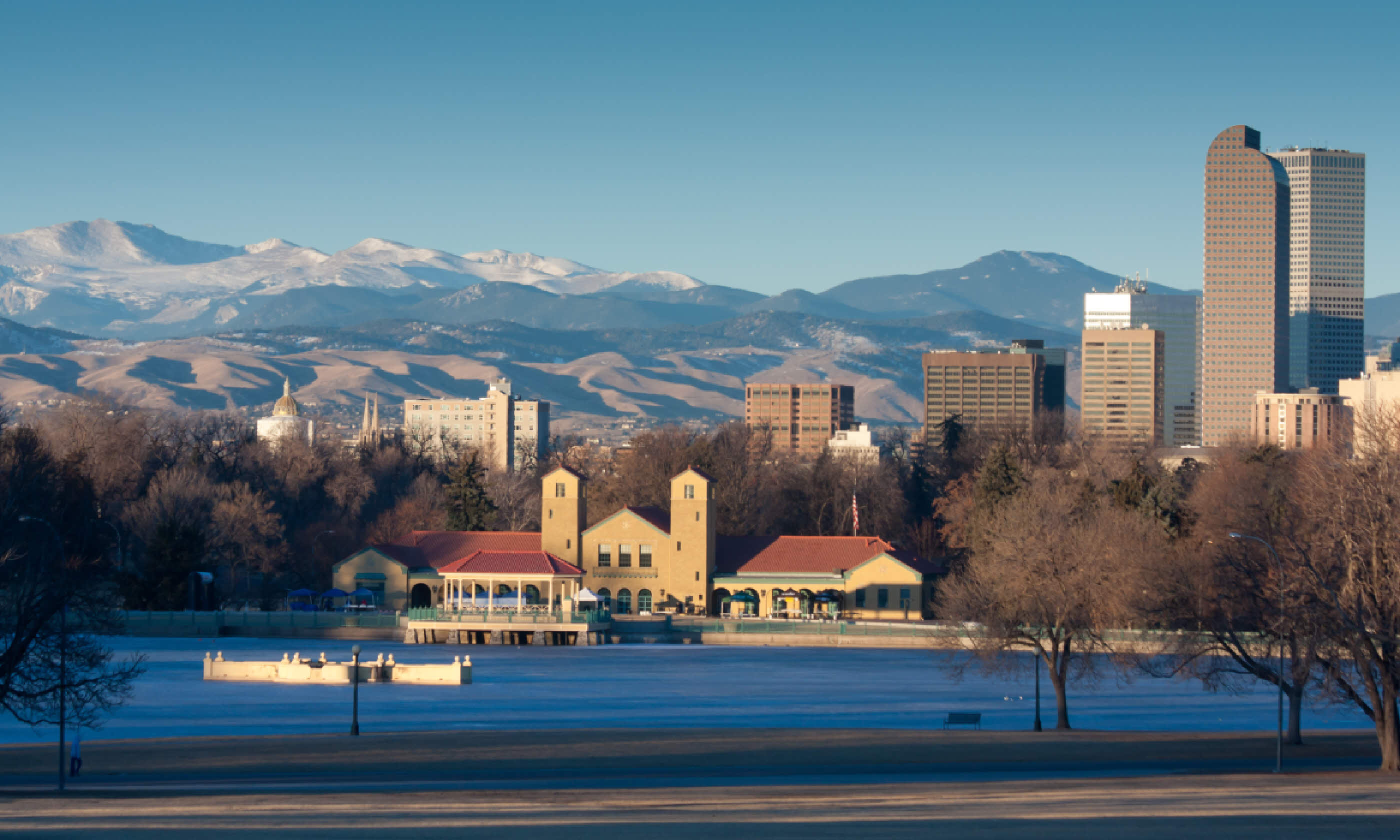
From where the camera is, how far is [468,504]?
10919 centimetres

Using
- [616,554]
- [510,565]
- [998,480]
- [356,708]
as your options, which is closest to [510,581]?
[510,565]

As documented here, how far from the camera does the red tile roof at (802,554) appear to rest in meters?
97.3

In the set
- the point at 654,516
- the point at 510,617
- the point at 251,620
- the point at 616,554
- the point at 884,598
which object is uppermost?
the point at 654,516

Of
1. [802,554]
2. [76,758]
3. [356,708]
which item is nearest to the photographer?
[76,758]

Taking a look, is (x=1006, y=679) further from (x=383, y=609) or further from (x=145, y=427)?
(x=145, y=427)

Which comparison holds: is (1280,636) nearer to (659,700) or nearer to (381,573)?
(659,700)

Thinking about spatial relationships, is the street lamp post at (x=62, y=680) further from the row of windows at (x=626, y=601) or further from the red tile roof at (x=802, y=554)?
the red tile roof at (x=802, y=554)

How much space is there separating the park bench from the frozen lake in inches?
25.1

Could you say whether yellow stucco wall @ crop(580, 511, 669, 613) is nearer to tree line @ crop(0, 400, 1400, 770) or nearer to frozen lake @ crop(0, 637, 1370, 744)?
tree line @ crop(0, 400, 1400, 770)

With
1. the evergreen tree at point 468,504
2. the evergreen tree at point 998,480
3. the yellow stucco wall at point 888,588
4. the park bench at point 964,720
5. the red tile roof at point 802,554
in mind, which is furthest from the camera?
the evergreen tree at point 468,504

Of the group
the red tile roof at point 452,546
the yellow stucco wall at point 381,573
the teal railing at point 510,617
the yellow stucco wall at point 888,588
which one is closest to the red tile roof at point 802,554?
the yellow stucco wall at point 888,588

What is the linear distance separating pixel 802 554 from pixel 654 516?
909cm

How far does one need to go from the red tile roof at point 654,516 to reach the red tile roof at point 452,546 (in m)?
6.46

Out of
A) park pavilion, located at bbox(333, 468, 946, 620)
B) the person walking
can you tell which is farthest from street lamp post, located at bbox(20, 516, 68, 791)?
park pavilion, located at bbox(333, 468, 946, 620)
